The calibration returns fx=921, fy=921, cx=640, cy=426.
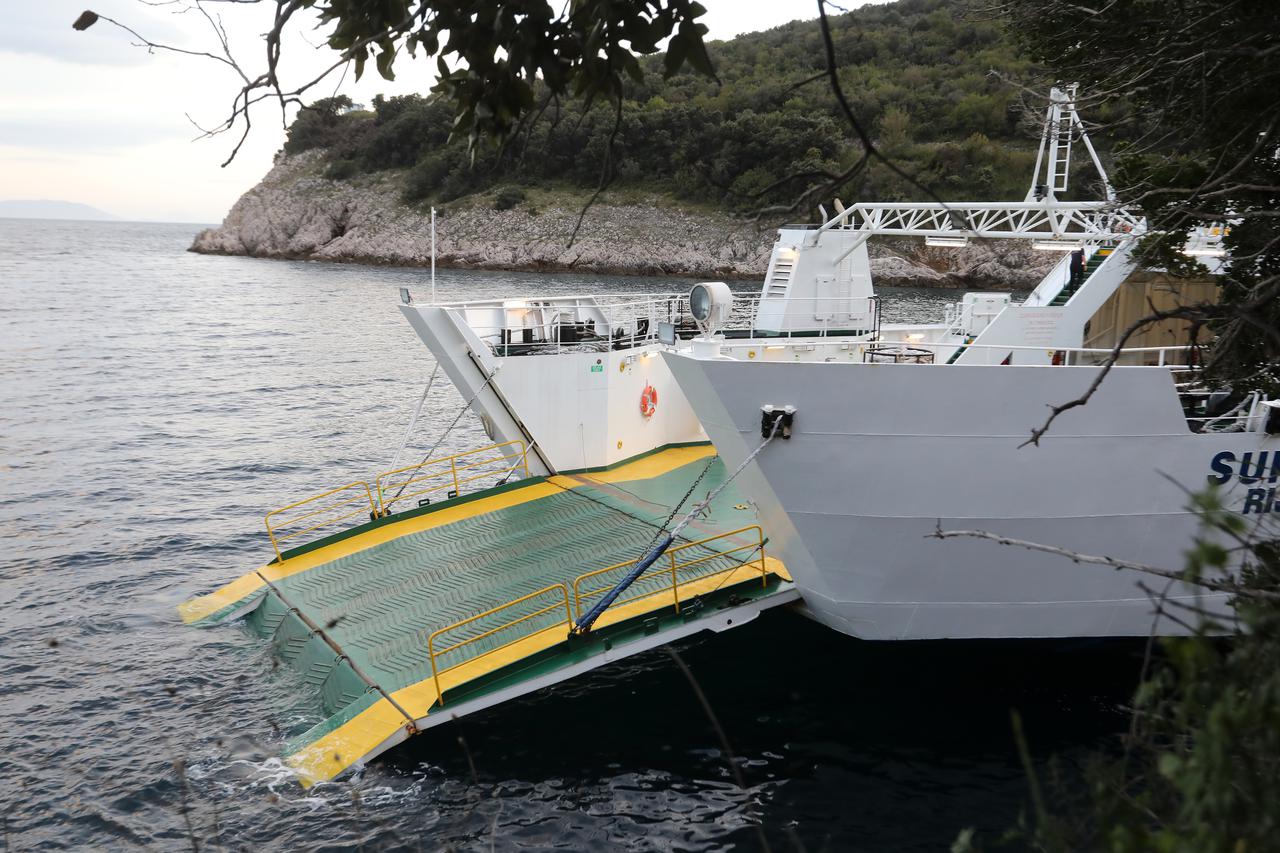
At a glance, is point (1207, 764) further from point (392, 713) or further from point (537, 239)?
point (537, 239)

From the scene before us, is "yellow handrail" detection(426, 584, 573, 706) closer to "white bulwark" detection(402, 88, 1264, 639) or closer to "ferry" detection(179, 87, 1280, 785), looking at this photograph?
"ferry" detection(179, 87, 1280, 785)

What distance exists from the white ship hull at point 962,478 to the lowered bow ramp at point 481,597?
1223 millimetres

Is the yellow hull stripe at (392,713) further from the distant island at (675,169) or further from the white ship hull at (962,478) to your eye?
the distant island at (675,169)

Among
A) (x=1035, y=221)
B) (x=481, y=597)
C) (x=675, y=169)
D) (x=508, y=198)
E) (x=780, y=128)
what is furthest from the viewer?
(x=508, y=198)

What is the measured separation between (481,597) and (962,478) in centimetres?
569

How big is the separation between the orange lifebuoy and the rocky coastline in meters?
44.3

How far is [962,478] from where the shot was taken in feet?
30.5

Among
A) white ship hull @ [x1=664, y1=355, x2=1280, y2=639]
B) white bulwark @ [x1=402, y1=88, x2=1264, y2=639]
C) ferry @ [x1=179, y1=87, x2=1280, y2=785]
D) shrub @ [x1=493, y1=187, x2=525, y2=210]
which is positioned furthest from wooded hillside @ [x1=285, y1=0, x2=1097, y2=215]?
white ship hull @ [x1=664, y1=355, x2=1280, y2=639]

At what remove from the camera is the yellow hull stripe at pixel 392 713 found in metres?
8.68

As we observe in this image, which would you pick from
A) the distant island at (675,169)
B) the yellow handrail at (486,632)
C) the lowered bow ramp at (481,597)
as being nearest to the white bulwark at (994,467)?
the lowered bow ramp at (481,597)

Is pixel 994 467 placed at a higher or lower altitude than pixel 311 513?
higher

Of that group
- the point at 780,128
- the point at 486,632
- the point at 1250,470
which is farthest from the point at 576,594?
the point at 780,128

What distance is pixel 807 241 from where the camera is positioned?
14.9m

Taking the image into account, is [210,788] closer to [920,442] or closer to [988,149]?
[920,442]
